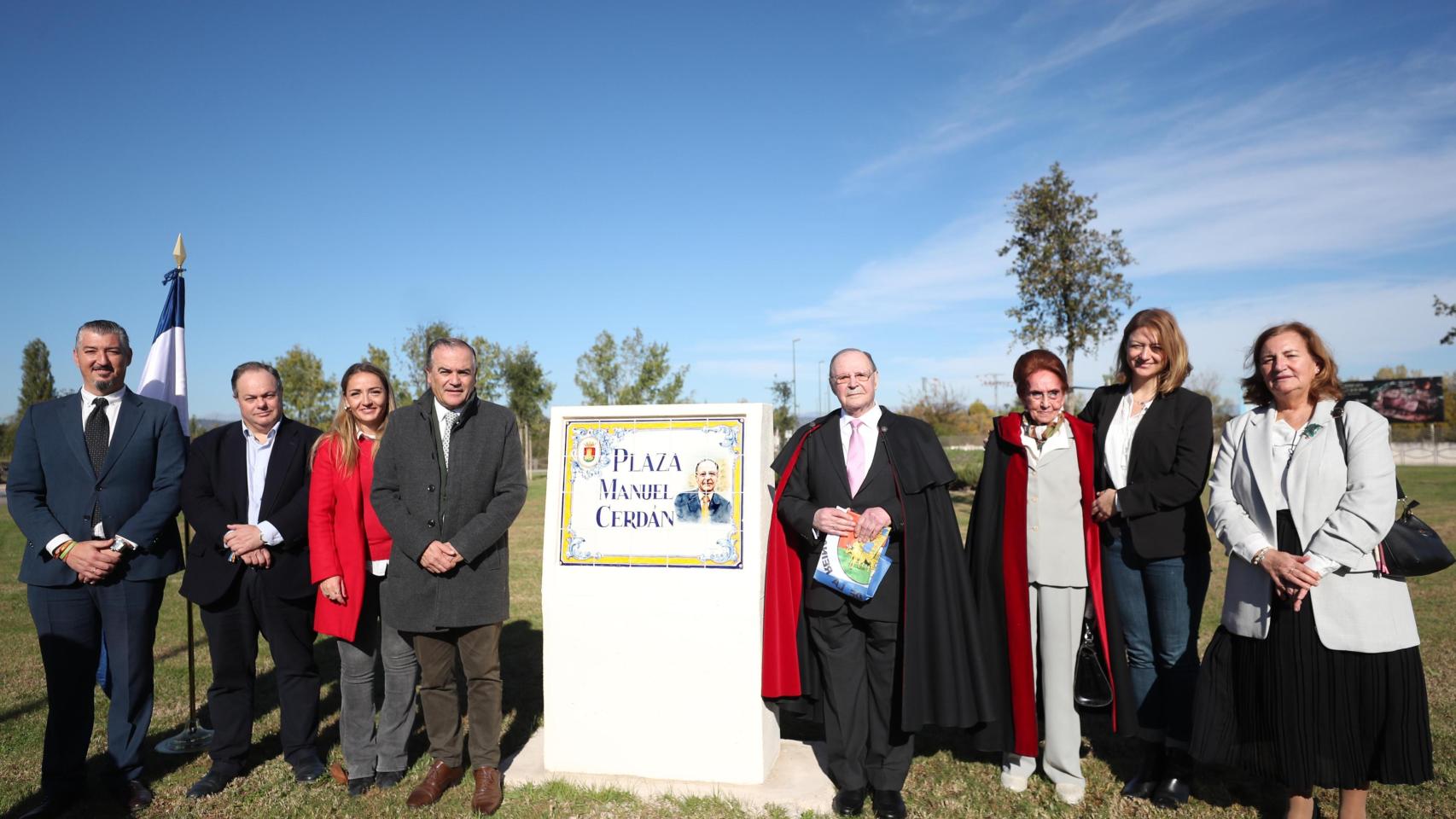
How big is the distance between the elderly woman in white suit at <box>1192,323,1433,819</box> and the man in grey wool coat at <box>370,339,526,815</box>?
10.3 ft

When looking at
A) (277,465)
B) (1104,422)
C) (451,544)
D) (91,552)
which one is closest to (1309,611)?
(1104,422)

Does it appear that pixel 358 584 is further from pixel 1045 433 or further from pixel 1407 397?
pixel 1407 397

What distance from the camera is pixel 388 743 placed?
4371mm

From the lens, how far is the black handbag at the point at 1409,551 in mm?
3219

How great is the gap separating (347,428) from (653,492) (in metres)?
1.59

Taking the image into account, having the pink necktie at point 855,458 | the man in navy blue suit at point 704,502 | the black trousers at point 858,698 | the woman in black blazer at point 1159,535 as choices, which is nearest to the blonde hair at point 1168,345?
the woman in black blazer at point 1159,535

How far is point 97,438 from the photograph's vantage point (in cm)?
416

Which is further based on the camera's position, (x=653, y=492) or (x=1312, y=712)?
(x=653, y=492)

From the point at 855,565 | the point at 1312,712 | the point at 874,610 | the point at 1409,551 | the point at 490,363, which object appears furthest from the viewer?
the point at 490,363

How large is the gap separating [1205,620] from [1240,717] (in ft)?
15.3

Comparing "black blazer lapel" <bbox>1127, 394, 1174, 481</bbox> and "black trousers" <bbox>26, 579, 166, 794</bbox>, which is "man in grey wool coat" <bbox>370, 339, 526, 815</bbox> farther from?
"black blazer lapel" <bbox>1127, 394, 1174, 481</bbox>

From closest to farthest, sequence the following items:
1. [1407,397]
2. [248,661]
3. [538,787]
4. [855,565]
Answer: [855,565], [538,787], [248,661], [1407,397]

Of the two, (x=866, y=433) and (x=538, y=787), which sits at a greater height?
(x=866, y=433)

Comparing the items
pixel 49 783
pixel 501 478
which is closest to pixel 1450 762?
pixel 501 478
